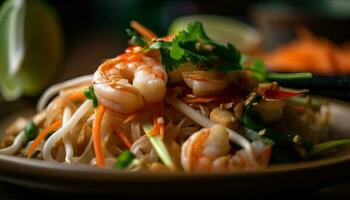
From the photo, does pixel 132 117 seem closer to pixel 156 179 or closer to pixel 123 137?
pixel 123 137

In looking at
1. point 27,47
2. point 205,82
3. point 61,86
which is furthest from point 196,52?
point 27,47

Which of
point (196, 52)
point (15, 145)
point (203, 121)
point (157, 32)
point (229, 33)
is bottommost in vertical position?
point (157, 32)

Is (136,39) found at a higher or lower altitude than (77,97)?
higher

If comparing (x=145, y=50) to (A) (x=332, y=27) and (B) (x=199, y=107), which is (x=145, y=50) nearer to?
(B) (x=199, y=107)

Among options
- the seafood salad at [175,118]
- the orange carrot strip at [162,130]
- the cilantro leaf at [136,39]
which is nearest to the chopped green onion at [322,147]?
the seafood salad at [175,118]

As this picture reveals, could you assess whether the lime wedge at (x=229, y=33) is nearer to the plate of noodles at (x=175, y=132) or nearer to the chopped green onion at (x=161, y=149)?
the plate of noodles at (x=175, y=132)

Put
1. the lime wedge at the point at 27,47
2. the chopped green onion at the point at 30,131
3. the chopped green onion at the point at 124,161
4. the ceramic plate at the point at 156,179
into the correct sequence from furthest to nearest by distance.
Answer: the lime wedge at the point at 27,47
the chopped green onion at the point at 30,131
the chopped green onion at the point at 124,161
the ceramic plate at the point at 156,179
